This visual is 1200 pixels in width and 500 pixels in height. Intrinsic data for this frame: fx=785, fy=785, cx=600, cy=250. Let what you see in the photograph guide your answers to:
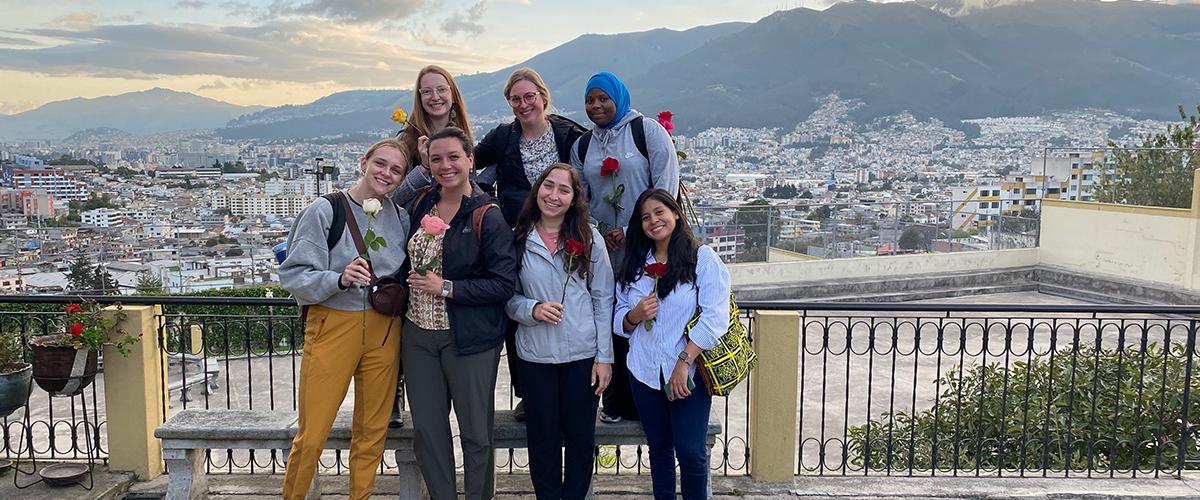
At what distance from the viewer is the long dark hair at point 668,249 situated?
326 cm

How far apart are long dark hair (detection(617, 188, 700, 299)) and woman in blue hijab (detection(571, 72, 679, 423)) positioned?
151 millimetres

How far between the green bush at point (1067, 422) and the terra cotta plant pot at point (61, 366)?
446 centimetres

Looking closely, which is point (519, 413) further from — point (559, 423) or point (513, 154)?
point (513, 154)

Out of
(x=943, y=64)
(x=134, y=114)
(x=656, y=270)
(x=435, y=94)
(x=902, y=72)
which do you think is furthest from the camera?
(x=943, y=64)

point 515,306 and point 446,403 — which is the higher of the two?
point 515,306

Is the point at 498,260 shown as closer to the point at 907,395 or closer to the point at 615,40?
the point at 907,395

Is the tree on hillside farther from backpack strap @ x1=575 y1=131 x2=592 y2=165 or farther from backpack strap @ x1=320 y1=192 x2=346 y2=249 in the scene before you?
backpack strap @ x1=320 y1=192 x2=346 y2=249

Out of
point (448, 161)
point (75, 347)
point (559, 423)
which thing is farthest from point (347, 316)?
point (75, 347)

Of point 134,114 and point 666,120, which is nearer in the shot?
point 666,120

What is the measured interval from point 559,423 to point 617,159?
1186 mm

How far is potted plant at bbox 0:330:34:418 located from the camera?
4000mm

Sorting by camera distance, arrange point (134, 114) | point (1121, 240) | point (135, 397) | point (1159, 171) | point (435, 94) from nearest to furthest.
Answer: point (435, 94)
point (135, 397)
point (1121, 240)
point (1159, 171)
point (134, 114)

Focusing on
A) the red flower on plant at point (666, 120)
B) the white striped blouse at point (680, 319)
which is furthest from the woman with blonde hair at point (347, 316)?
the red flower on plant at point (666, 120)

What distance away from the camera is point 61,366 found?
397cm
